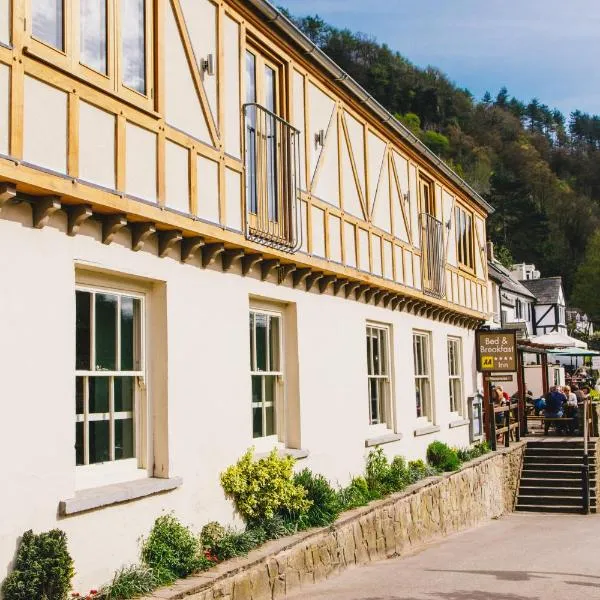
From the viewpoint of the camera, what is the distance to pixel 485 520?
17609mm

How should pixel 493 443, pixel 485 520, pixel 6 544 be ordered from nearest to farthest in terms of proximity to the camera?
1. pixel 6 544
2. pixel 485 520
3. pixel 493 443

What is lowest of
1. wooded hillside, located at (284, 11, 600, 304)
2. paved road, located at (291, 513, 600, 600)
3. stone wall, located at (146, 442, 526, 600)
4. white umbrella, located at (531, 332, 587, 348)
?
paved road, located at (291, 513, 600, 600)

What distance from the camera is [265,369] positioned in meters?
10.4

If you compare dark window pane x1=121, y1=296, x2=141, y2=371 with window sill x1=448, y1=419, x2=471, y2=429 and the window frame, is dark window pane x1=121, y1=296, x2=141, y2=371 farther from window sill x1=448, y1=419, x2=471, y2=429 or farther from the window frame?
the window frame

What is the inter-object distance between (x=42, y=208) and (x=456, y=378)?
1350 centimetres

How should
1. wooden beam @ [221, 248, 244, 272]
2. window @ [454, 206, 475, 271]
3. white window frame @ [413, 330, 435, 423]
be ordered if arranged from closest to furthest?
wooden beam @ [221, 248, 244, 272]
white window frame @ [413, 330, 435, 423]
window @ [454, 206, 475, 271]

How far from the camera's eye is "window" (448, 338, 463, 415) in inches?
726

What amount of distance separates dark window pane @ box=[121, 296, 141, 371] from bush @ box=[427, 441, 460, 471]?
8.96 meters

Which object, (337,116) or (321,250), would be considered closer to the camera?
(321,250)

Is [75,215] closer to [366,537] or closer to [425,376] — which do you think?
[366,537]

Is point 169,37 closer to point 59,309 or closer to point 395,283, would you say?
point 59,309

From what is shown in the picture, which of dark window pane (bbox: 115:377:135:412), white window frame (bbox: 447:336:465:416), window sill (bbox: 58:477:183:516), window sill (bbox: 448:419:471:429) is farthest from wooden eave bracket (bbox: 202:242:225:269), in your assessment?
white window frame (bbox: 447:336:465:416)

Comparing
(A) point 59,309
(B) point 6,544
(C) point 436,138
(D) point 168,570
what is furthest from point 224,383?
(C) point 436,138

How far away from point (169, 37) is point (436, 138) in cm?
9166
